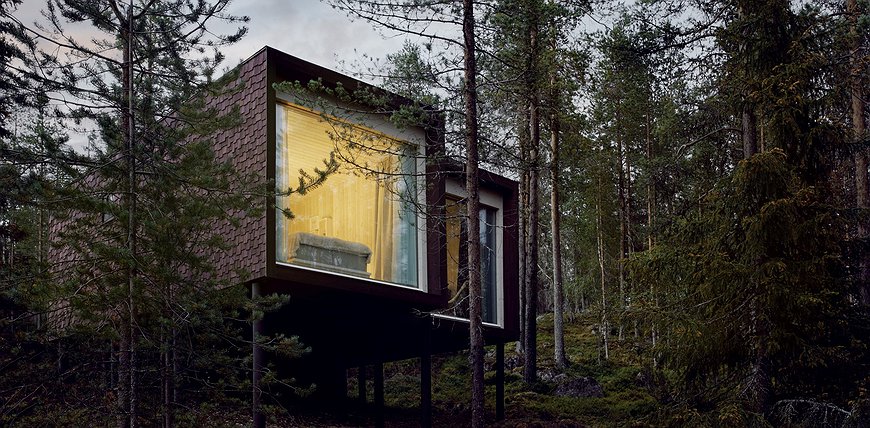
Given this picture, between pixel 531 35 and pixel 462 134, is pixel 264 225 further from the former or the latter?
pixel 531 35

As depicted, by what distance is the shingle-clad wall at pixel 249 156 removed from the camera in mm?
12336

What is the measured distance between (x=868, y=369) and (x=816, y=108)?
10.4ft

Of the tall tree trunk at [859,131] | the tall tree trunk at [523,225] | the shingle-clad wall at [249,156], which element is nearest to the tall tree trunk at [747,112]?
the tall tree trunk at [859,131]

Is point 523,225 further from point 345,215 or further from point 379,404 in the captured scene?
point 345,215

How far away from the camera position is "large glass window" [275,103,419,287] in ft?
41.5

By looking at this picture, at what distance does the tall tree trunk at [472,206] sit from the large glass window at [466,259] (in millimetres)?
3403

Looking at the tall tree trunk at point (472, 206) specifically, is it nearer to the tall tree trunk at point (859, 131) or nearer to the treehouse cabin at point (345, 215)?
the treehouse cabin at point (345, 215)

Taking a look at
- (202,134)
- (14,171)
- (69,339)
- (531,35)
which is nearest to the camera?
(14,171)

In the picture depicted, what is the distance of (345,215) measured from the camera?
1346 centimetres

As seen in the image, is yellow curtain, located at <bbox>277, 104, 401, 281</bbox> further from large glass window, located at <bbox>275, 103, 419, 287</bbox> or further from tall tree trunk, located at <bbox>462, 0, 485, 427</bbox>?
tall tree trunk, located at <bbox>462, 0, 485, 427</bbox>

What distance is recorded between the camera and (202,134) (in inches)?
454

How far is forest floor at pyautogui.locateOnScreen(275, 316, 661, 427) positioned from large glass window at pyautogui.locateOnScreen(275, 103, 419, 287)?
331 centimetres

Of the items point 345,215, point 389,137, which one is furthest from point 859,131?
point 345,215

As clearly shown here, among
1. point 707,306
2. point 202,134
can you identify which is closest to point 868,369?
point 707,306
